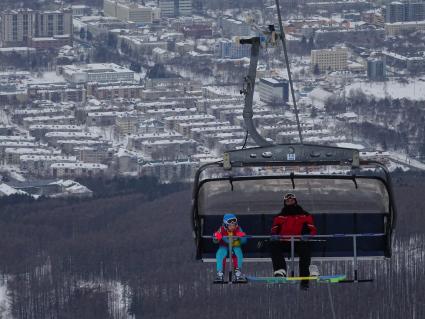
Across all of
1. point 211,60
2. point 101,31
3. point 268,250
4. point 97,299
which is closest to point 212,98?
point 211,60

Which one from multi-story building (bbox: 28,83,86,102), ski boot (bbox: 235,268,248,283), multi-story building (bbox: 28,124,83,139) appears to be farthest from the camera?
multi-story building (bbox: 28,83,86,102)

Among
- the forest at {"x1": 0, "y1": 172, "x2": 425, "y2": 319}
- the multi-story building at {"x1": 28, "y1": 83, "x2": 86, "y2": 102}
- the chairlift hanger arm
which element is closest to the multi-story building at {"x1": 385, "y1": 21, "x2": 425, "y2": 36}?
the multi-story building at {"x1": 28, "y1": 83, "x2": 86, "y2": 102}

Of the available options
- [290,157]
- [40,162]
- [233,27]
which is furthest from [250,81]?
[233,27]

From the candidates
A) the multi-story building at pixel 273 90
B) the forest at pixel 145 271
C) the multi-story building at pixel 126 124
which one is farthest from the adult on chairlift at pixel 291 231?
the multi-story building at pixel 273 90

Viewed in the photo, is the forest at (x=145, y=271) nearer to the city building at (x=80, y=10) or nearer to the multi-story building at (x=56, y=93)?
the multi-story building at (x=56, y=93)

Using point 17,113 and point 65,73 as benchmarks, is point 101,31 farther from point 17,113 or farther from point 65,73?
point 17,113

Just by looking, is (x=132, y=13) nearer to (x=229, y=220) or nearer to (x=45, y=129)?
(x=45, y=129)

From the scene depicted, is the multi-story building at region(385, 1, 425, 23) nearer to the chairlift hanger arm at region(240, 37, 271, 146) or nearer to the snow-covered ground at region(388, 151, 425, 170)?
the snow-covered ground at region(388, 151, 425, 170)
